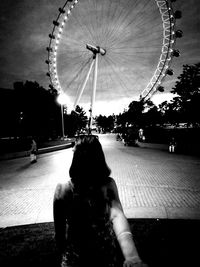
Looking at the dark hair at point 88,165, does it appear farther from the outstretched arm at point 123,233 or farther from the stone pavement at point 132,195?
the stone pavement at point 132,195

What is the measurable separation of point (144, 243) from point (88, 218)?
288 cm

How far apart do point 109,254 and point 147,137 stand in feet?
118

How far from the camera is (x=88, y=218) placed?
1.60 metres

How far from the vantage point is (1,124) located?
3275cm

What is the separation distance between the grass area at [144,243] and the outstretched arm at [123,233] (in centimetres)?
237

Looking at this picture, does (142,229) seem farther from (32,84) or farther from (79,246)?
(32,84)

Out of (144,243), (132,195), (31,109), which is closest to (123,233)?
(144,243)

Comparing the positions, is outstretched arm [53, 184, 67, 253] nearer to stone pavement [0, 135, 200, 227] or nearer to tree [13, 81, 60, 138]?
stone pavement [0, 135, 200, 227]

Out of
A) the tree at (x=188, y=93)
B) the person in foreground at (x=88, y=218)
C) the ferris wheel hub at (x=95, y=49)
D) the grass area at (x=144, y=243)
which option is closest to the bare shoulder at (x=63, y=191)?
the person in foreground at (x=88, y=218)

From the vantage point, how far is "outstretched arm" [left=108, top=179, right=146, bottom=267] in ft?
4.13

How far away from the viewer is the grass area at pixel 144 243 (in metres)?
3.44

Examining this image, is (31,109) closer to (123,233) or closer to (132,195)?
(132,195)

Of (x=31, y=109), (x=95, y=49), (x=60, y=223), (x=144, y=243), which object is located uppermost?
(x=95, y=49)

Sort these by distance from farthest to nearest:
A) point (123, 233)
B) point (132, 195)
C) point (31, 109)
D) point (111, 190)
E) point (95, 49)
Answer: point (31, 109) → point (95, 49) → point (132, 195) → point (111, 190) → point (123, 233)
